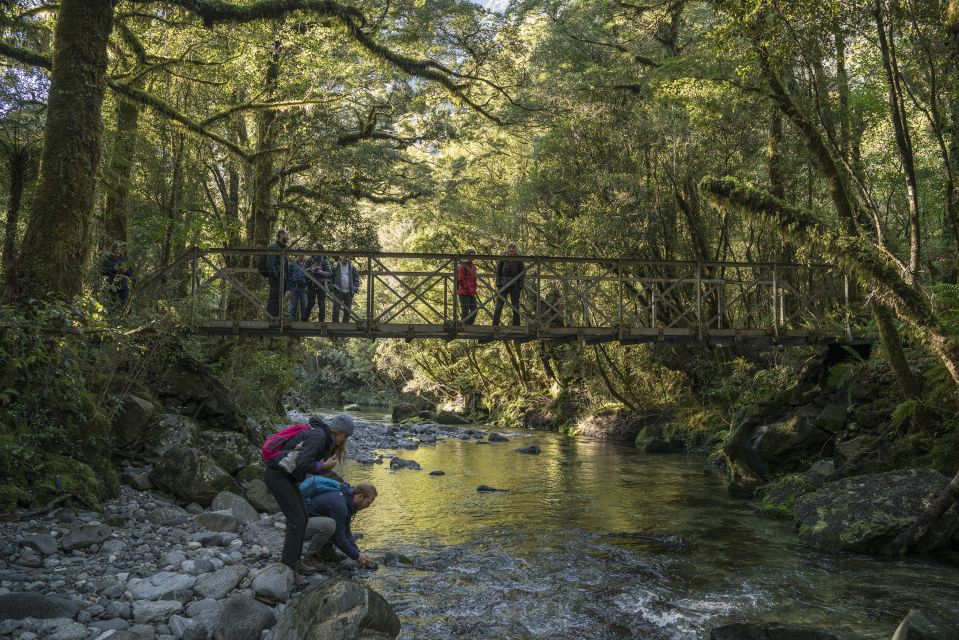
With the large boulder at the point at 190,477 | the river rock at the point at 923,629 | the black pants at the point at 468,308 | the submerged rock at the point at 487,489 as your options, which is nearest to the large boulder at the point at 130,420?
the large boulder at the point at 190,477

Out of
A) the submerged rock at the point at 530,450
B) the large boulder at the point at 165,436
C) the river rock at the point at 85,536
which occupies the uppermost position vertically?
the large boulder at the point at 165,436

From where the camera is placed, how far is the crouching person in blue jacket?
550 centimetres

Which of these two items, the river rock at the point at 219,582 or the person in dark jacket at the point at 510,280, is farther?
the person in dark jacket at the point at 510,280

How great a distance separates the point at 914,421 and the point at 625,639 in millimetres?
6262

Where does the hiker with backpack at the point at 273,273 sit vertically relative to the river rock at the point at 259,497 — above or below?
above

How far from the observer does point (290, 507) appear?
194 inches

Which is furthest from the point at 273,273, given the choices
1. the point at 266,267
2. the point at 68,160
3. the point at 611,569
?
the point at 611,569

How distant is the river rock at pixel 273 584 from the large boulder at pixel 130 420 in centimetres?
370

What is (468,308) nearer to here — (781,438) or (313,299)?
(313,299)

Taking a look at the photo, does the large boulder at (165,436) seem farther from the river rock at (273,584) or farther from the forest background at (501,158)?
the river rock at (273,584)

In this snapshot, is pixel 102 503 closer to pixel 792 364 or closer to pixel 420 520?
pixel 420 520

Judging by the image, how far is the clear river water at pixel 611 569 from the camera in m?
5.02

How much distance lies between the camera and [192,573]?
4.87 meters

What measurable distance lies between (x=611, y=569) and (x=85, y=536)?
15.2 feet
